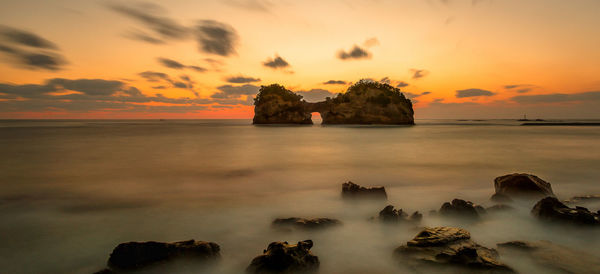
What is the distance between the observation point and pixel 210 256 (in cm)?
312

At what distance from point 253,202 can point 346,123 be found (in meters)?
67.3

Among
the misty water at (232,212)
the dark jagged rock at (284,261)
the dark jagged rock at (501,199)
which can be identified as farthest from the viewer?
the dark jagged rock at (501,199)

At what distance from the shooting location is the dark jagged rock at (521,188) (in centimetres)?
526

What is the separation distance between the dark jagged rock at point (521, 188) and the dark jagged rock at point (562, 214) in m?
0.99

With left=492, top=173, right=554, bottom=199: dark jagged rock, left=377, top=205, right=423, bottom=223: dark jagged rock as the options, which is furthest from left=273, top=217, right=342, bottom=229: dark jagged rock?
left=492, top=173, right=554, bottom=199: dark jagged rock

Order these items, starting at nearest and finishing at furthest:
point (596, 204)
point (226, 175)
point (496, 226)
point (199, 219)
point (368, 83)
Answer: point (496, 226)
point (199, 219)
point (596, 204)
point (226, 175)
point (368, 83)

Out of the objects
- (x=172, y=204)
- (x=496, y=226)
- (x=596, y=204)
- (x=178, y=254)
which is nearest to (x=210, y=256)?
(x=178, y=254)

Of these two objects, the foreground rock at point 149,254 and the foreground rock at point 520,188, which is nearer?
the foreground rock at point 149,254

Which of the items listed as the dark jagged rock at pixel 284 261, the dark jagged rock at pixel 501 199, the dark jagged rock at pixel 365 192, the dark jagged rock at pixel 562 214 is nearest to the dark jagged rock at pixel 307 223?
the dark jagged rock at pixel 284 261

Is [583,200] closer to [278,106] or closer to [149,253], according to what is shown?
[149,253]

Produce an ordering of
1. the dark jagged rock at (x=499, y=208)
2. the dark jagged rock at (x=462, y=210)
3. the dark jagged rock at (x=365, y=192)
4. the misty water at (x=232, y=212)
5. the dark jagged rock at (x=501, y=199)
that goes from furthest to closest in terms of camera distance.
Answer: the dark jagged rock at (x=365, y=192), the dark jagged rock at (x=501, y=199), the dark jagged rock at (x=499, y=208), the dark jagged rock at (x=462, y=210), the misty water at (x=232, y=212)

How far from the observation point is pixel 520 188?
5375 mm

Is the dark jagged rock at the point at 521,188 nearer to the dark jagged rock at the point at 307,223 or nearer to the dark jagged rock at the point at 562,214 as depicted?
the dark jagged rock at the point at 562,214

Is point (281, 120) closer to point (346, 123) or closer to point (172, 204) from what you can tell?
point (346, 123)
